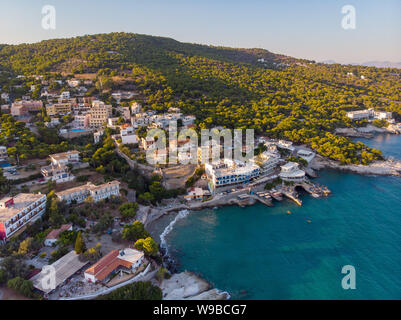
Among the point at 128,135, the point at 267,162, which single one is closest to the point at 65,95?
the point at 128,135

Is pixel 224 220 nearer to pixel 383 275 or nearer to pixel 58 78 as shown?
pixel 383 275

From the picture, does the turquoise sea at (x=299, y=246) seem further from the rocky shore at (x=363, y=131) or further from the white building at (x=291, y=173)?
the rocky shore at (x=363, y=131)

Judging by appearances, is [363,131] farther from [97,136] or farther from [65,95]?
[65,95]

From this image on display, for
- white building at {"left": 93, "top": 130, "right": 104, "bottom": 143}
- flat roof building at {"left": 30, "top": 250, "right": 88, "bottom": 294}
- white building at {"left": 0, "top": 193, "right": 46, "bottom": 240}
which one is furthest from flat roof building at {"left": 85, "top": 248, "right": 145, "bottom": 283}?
white building at {"left": 93, "top": 130, "right": 104, "bottom": 143}

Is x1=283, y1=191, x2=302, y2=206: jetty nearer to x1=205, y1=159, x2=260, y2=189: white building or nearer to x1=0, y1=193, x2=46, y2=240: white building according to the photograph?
x1=205, y1=159, x2=260, y2=189: white building

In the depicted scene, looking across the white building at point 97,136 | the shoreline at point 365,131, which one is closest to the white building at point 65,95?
the white building at point 97,136
